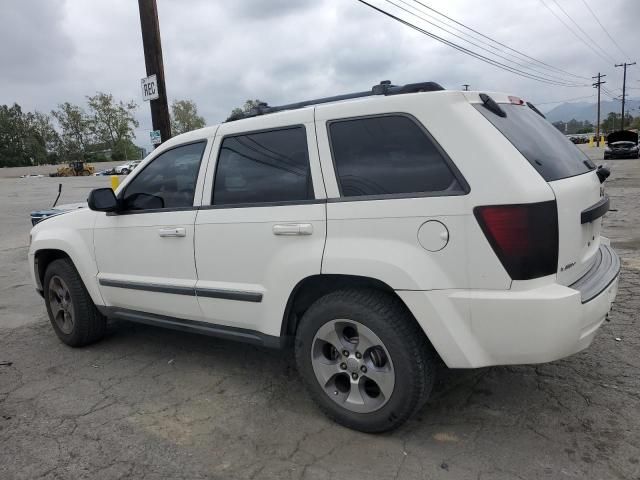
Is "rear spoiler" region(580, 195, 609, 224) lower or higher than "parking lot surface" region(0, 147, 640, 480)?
higher

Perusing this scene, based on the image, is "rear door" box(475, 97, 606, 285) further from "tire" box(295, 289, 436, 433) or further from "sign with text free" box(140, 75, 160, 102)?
"sign with text free" box(140, 75, 160, 102)

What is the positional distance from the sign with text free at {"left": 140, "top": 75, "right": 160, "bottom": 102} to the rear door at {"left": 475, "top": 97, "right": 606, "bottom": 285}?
6640 mm

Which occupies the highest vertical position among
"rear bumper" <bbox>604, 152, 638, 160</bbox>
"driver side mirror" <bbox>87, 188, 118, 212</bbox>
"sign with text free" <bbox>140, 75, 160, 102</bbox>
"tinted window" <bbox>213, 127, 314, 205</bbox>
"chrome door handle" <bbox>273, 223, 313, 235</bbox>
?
"sign with text free" <bbox>140, 75, 160, 102</bbox>

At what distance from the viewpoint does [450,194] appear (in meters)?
2.55

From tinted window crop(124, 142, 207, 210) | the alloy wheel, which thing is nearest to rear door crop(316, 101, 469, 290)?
the alloy wheel

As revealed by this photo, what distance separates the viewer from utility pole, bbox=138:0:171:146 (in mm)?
8211

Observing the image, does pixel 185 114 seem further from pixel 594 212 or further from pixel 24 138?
pixel 594 212

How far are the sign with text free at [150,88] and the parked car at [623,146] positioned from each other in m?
30.6

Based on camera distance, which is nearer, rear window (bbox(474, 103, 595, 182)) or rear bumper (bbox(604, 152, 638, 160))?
rear window (bbox(474, 103, 595, 182))

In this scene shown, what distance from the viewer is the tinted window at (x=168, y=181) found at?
3678 mm

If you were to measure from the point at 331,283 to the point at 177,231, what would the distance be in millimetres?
1222

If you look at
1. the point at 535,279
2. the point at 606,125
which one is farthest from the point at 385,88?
the point at 606,125

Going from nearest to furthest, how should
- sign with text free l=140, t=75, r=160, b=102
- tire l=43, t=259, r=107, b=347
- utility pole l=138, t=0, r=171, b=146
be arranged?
1. tire l=43, t=259, r=107, b=347
2. utility pole l=138, t=0, r=171, b=146
3. sign with text free l=140, t=75, r=160, b=102

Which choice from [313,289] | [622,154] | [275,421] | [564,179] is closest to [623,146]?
[622,154]
